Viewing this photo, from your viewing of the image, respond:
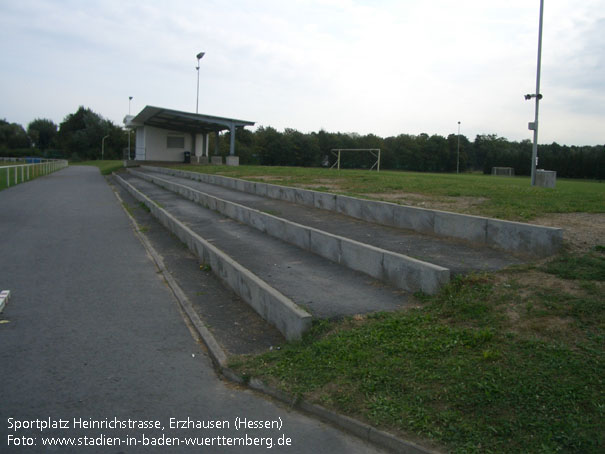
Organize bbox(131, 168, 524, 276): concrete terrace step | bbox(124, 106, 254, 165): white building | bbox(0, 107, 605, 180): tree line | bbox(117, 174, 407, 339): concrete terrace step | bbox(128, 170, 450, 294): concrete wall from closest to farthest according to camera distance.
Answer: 1. bbox(117, 174, 407, 339): concrete terrace step
2. bbox(128, 170, 450, 294): concrete wall
3. bbox(131, 168, 524, 276): concrete terrace step
4. bbox(124, 106, 254, 165): white building
5. bbox(0, 107, 605, 180): tree line

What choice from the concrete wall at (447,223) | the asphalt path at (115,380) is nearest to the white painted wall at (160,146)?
the concrete wall at (447,223)

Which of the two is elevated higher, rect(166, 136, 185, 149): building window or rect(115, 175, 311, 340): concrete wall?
rect(166, 136, 185, 149): building window

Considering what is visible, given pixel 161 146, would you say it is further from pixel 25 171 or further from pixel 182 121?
pixel 25 171

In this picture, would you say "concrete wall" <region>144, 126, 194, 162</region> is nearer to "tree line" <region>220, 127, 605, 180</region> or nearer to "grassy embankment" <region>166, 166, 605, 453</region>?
"tree line" <region>220, 127, 605, 180</region>

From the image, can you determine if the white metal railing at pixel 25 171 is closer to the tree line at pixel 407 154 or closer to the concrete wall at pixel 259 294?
the concrete wall at pixel 259 294

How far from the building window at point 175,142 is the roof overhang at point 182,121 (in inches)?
34.1

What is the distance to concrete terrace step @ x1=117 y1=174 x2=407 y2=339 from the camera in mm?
6043

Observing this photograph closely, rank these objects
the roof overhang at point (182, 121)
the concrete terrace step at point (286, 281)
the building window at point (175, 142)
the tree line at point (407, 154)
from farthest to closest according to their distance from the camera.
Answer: the tree line at point (407, 154)
the building window at point (175, 142)
the roof overhang at point (182, 121)
the concrete terrace step at point (286, 281)

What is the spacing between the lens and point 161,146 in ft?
149

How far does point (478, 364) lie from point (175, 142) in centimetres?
4465

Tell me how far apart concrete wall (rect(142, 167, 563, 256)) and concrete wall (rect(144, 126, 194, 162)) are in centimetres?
3171

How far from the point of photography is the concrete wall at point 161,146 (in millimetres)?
44719

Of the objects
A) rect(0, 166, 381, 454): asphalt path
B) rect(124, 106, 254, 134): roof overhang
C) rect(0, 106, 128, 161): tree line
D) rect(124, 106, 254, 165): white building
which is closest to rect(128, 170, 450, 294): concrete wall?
rect(0, 166, 381, 454): asphalt path

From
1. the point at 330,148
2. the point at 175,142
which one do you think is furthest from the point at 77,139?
the point at 175,142
